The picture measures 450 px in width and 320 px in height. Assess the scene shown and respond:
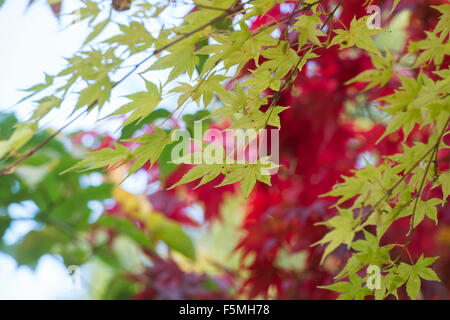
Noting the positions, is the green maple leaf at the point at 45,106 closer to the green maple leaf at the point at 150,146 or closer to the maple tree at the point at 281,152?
the maple tree at the point at 281,152

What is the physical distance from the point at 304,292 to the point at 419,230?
291 mm

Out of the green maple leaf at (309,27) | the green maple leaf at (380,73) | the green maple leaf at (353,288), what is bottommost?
the green maple leaf at (353,288)

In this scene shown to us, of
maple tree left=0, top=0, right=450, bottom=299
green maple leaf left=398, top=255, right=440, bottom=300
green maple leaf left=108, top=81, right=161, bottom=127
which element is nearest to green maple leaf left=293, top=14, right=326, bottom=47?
maple tree left=0, top=0, right=450, bottom=299

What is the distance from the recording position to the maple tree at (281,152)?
19.7 inches

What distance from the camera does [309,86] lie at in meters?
1.13

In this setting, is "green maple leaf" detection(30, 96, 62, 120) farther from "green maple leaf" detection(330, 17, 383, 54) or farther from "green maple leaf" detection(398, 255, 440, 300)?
"green maple leaf" detection(398, 255, 440, 300)

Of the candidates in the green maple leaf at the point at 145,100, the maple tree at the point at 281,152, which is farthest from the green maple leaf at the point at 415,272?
the green maple leaf at the point at 145,100

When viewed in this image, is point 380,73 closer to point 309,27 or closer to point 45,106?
point 309,27

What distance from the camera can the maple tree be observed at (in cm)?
50

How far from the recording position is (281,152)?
1111mm

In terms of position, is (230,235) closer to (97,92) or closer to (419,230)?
(419,230)

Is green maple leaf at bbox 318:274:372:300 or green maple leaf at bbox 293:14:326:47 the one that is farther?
green maple leaf at bbox 318:274:372:300

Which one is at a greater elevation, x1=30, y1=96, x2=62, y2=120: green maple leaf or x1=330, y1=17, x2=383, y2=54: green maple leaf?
x1=330, y1=17, x2=383, y2=54: green maple leaf
